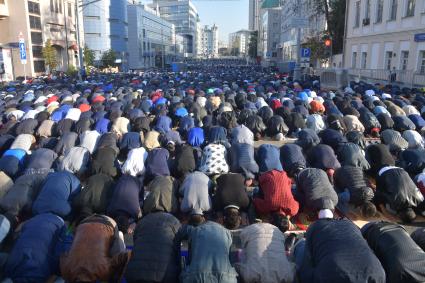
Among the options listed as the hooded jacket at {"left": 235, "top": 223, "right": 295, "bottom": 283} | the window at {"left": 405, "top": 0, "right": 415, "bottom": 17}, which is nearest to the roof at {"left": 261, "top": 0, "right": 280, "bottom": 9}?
the window at {"left": 405, "top": 0, "right": 415, "bottom": 17}

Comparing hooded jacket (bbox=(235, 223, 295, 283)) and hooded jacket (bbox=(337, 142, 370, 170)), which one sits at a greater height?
hooded jacket (bbox=(337, 142, 370, 170))

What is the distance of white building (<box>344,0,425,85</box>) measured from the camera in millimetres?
22062

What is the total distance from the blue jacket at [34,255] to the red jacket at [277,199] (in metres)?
3.41

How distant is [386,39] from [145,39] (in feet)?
223

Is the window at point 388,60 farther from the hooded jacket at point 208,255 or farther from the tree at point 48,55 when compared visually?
the tree at point 48,55

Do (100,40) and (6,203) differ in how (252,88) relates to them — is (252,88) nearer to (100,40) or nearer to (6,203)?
(6,203)

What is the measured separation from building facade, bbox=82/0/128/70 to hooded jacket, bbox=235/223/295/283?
63.6m

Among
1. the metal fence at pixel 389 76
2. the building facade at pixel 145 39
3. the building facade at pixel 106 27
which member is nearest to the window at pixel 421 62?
the metal fence at pixel 389 76

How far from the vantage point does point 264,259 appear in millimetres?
4762

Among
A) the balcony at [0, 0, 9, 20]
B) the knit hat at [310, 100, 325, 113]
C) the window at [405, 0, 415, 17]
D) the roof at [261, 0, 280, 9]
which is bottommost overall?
the knit hat at [310, 100, 325, 113]

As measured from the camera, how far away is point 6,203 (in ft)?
22.0

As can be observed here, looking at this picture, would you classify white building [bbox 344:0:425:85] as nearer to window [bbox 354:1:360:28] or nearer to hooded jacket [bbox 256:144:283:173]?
window [bbox 354:1:360:28]

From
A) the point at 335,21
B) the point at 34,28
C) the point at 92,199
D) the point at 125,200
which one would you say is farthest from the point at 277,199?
the point at 34,28

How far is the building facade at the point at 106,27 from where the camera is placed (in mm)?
67312
